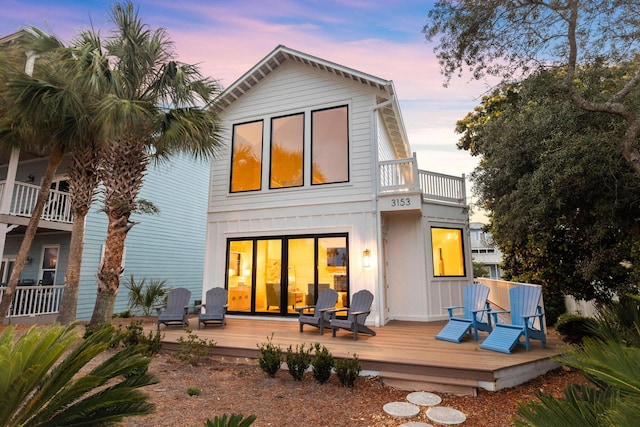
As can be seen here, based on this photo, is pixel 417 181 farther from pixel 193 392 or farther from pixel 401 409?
pixel 193 392

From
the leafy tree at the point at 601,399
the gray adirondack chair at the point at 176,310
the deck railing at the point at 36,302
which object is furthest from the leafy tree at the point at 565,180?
the deck railing at the point at 36,302

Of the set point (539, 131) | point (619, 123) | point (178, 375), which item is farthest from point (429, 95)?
point (178, 375)

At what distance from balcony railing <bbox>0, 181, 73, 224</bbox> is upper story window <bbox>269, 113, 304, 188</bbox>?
7.13 m

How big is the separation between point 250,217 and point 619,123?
27.8 feet

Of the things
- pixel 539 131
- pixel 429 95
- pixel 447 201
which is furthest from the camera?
pixel 429 95

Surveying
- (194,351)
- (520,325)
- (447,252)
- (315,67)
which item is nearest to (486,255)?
(447,252)

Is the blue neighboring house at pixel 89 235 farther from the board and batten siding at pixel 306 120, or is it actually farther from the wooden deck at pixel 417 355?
the wooden deck at pixel 417 355

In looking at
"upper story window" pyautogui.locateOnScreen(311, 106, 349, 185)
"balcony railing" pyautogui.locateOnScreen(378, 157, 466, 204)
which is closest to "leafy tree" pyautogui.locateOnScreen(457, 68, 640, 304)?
"balcony railing" pyautogui.locateOnScreen(378, 157, 466, 204)

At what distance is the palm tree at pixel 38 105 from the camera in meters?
7.55

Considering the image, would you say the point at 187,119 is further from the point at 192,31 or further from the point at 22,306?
the point at 22,306

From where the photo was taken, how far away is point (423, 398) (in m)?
4.56

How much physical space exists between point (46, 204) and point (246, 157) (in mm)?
6581

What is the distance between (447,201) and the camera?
400 inches

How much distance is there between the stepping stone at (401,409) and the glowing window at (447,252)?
5.74 m
